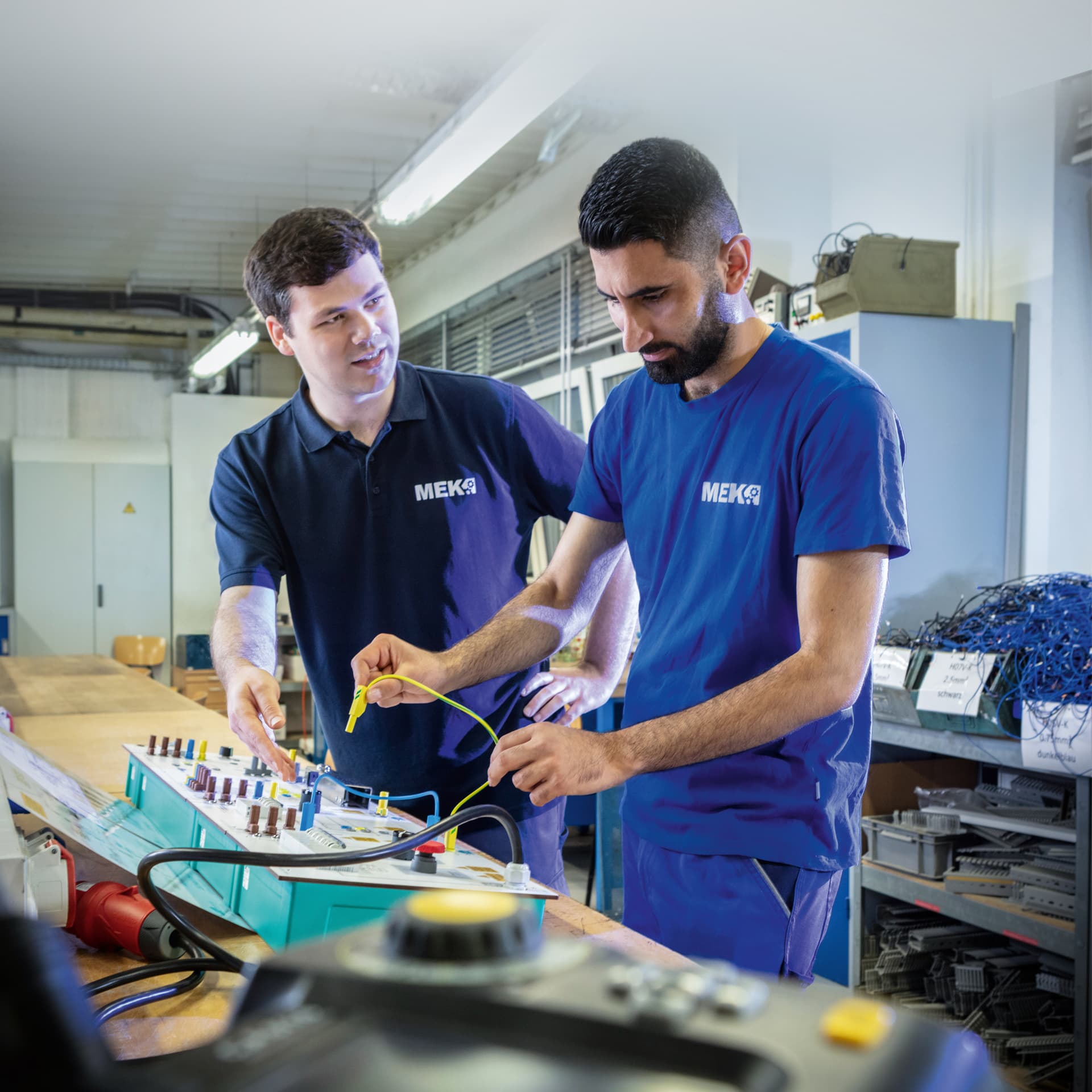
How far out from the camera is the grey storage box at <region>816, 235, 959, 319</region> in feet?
10.1

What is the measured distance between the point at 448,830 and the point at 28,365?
9.23 metres

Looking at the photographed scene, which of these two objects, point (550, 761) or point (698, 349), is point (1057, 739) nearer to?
point (698, 349)

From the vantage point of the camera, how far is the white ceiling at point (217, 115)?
4.00 metres

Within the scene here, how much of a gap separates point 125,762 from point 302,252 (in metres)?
1.17

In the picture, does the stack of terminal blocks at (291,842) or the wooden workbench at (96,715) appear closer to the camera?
the stack of terminal blocks at (291,842)

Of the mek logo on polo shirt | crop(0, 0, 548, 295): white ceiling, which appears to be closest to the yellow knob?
the mek logo on polo shirt

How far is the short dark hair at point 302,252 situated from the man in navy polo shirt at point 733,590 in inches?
20.4

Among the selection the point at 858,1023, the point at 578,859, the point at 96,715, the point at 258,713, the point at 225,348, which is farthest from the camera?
the point at 225,348

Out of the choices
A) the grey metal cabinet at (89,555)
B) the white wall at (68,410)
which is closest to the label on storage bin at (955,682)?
the grey metal cabinet at (89,555)

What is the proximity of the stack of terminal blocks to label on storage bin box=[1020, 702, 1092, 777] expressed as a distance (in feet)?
5.09

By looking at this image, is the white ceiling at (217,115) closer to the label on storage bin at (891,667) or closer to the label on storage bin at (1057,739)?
the label on storage bin at (891,667)

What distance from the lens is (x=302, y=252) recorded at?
164 centimetres

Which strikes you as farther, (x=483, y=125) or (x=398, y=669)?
(x=483, y=125)

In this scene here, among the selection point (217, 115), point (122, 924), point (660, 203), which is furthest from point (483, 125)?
point (122, 924)
